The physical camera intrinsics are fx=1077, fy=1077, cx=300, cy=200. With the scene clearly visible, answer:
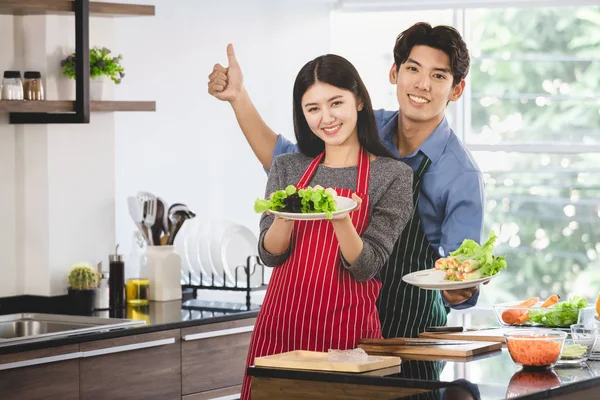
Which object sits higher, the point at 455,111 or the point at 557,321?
the point at 455,111

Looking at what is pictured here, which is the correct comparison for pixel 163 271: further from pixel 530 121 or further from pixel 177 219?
pixel 530 121

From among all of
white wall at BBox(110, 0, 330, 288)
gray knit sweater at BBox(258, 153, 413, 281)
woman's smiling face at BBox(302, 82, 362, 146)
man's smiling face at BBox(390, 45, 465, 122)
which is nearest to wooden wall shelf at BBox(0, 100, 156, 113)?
white wall at BBox(110, 0, 330, 288)

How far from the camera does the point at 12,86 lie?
13.2 feet

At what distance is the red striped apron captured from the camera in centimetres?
312

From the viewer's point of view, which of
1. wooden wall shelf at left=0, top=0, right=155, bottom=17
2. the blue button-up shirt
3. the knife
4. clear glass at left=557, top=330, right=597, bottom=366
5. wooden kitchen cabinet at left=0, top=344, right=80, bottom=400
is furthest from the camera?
wooden wall shelf at left=0, top=0, right=155, bottom=17

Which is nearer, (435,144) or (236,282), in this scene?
(435,144)

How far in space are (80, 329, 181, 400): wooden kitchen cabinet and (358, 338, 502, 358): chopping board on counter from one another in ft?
3.73

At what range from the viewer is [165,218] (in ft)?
15.1

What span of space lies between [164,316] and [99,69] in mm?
1045

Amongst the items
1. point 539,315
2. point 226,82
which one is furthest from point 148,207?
point 539,315

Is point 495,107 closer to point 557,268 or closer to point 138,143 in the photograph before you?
point 557,268

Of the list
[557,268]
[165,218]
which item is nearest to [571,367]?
[165,218]

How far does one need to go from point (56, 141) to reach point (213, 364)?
43.6 inches

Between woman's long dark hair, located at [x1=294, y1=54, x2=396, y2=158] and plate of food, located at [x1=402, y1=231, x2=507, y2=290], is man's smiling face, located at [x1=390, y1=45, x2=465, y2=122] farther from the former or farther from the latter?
plate of food, located at [x1=402, y1=231, x2=507, y2=290]
